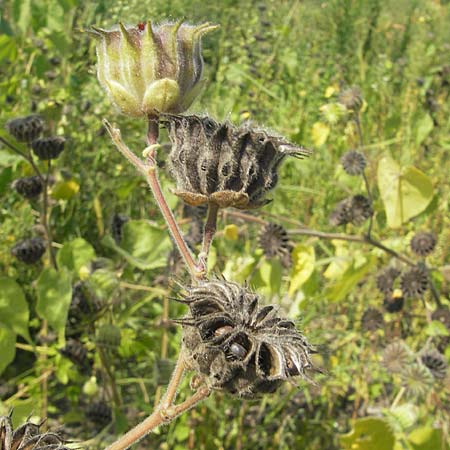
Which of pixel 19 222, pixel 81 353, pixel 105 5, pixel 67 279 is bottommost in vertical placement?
pixel 81 353

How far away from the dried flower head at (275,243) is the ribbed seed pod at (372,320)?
0.47 meters

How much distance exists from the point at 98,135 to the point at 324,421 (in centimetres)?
134

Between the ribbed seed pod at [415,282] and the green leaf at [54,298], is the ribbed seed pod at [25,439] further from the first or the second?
the ribbed seed pod at [415,282]

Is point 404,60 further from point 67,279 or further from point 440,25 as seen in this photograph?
point 67,279

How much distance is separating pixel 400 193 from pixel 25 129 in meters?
1.04

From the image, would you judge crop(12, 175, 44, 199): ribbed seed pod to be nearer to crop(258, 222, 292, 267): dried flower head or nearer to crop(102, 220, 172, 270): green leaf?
crop(102, 220, 172, 270): green leaf

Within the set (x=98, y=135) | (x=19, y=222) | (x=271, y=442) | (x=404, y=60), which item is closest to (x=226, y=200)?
(x=19, y=222)

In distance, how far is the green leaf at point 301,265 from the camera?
5.03 ft

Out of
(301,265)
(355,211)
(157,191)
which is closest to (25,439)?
(157,191)

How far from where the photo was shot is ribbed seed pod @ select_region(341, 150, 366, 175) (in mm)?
2027

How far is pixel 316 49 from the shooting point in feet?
13.6

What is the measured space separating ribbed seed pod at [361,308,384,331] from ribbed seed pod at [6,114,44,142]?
118 cm

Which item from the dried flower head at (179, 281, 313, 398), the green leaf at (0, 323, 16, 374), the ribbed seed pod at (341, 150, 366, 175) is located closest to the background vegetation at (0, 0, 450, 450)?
the green leaf at (0, 323, 16, 374)

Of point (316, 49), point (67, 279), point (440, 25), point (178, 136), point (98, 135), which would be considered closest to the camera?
point (178, 136)
